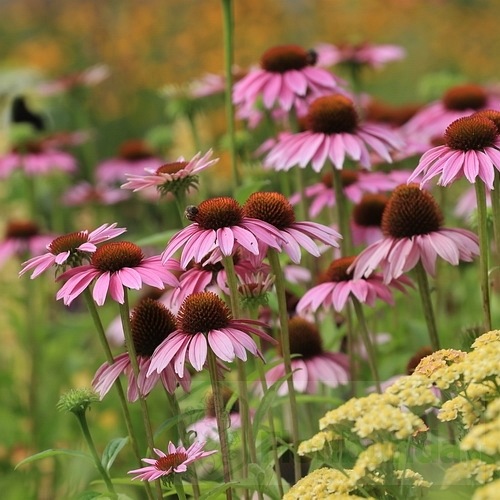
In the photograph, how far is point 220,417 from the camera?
3.60 ft

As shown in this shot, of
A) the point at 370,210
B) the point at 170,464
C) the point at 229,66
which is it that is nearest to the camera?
the point at 170,464

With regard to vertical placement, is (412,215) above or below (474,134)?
below

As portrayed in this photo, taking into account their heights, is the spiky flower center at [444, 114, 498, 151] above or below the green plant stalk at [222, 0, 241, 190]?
above

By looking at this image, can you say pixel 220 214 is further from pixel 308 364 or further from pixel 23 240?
pixel 23 240

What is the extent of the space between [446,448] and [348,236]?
674 millimetres

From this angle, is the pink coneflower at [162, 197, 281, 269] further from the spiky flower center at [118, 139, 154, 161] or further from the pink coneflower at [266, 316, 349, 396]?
the spiky flower center at [118, 139, 154, 161]

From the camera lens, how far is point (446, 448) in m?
1.07

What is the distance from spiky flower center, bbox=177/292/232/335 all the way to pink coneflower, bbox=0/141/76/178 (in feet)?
5.63

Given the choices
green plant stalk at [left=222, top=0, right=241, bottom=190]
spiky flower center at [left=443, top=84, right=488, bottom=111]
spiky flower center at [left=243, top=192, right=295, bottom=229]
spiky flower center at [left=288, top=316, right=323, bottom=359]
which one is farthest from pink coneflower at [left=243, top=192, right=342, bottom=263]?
spiky flower center at [left=443, top=84, right=488, bottom=111]

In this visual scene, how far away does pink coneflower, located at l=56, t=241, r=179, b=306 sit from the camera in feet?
3.61

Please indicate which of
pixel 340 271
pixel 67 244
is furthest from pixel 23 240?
pixel 67 244

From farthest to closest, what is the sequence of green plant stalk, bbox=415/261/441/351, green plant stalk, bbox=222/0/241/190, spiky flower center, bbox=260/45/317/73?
spiky flower center, bbox=260/45/317/73 < green plant stalk, bbox=222/0/241/190 < green plant stalk, bbox=415/261/441/351

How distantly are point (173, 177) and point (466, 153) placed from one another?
36 cm

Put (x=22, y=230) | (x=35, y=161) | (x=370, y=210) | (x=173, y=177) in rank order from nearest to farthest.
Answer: (x=173, y=177) → (x=370, y=210) → (x=22, y=230) → (x=35, y=161)
